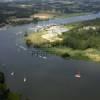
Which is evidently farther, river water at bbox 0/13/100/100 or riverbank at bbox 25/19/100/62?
riverbank at bbox 25/19/100/62

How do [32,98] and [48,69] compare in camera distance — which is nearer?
[32,98]

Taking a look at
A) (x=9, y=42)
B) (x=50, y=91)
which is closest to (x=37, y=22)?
(x=9, y=42)

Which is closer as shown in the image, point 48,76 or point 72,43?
point 48,76

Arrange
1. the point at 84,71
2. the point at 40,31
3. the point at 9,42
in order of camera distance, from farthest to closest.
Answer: the point at 40,31 < the point at 9,42 < the point at 84,71

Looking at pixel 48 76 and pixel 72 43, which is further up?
pixel 48 76

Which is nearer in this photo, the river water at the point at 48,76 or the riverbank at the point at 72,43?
the river water at the point at 48,76

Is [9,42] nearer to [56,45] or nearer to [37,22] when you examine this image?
[56,45]

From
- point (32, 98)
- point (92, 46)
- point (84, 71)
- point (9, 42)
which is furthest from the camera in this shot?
point (9, 42)
